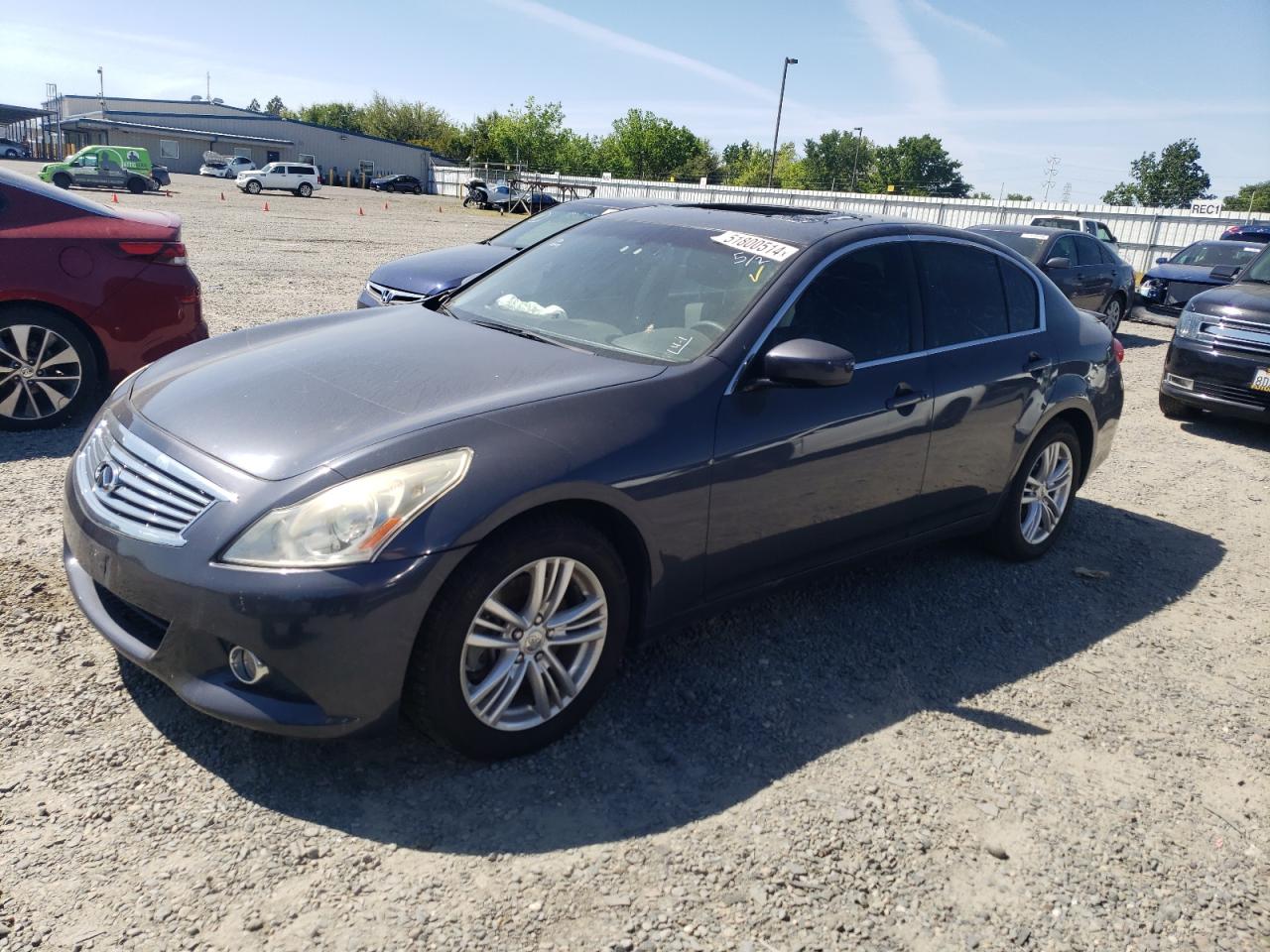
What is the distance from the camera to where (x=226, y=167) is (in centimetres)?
6338

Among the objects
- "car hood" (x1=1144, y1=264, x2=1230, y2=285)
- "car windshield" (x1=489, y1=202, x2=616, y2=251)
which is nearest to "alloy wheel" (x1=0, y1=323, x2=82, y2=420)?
"car windshield" (x1=489, y1=202, x2=616, y2=251)

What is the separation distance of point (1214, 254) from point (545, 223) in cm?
1299

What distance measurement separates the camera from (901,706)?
142 inches

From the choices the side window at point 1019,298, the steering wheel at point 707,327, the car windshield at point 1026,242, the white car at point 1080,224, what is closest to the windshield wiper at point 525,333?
the steering wheel at point 707,327

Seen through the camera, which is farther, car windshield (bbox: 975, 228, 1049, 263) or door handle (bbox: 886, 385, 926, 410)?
car windshield (bbox: 975, 228, 1049, 263)

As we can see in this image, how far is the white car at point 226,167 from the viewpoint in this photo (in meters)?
62.1

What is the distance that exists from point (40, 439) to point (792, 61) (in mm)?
57909

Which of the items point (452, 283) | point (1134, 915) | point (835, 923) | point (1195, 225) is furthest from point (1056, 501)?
point (1195, 225)

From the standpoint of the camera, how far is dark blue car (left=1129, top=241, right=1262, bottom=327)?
15.2 m

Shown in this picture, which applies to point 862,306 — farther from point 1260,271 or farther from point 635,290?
point 1260,271

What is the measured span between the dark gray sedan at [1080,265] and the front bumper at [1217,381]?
9.03 ft

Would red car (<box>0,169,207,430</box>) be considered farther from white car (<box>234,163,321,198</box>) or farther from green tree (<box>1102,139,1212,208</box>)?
green tree (<box>1102,139,1212,208</box>)

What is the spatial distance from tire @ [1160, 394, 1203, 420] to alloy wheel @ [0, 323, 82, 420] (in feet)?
29.0

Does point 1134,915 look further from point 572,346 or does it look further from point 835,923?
point 572,346
